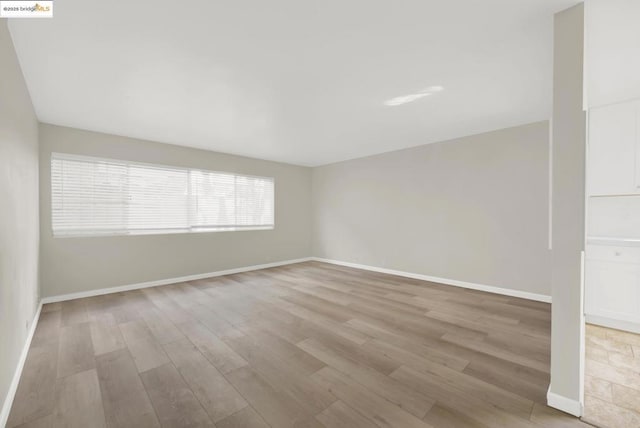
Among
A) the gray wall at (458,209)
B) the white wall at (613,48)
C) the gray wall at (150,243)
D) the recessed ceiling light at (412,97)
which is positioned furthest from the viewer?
the gray wall at (458,209)

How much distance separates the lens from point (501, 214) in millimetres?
3867

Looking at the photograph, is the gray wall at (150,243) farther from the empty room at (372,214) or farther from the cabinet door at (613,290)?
the cabinet door at (613,290)

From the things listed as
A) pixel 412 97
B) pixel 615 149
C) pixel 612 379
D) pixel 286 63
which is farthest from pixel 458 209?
pixel 286 63

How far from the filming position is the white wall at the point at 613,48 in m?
1.62

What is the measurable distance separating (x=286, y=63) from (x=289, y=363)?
255 centimetres

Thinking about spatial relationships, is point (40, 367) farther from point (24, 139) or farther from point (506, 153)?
point (506, 153)

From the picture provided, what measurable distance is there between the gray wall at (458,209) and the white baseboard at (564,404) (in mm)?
2505

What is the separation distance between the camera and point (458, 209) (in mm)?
4281

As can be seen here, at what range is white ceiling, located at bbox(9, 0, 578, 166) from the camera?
5.41 ft

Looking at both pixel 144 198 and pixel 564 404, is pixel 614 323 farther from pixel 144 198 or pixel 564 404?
pixel 144 198

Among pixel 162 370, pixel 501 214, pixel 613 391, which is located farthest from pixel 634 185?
pixel 162 370

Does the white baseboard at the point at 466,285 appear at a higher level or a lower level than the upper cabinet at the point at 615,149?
lower

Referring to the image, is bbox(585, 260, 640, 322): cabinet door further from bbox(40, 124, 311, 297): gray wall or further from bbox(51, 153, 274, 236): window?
bbox(51, 153, 274, 236): window

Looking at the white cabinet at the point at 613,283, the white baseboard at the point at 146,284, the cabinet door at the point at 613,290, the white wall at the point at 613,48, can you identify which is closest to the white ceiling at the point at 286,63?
the white wall at the point at 613,48
